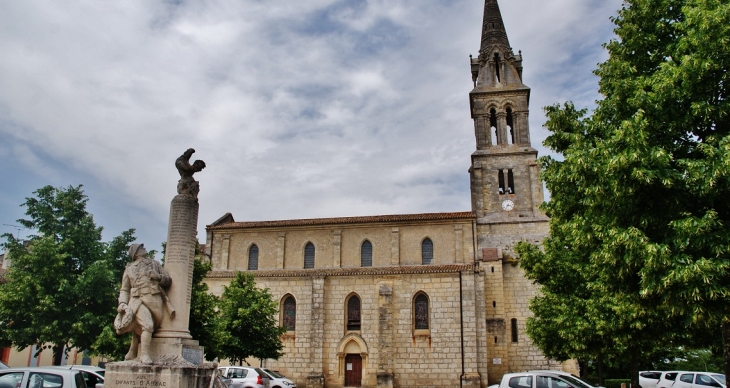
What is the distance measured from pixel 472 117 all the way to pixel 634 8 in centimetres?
2778

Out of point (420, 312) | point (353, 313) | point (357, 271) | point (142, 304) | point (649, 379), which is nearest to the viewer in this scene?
point (142, 304)

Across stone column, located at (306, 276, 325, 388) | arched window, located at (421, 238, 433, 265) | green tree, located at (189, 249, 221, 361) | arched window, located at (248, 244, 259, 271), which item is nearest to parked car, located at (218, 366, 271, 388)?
green tree, located at (189, 249, 221, 361)

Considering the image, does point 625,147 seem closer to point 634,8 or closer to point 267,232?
point 634,8

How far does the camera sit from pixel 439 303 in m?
33.1

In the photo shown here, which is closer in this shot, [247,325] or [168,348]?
[168,348]

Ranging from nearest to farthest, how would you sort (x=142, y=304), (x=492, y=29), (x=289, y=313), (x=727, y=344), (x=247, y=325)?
(x=142, y=304) → (x=727, y=344) → (x=247, y=325) → (x=289, y=313) → (x=492, y=29)

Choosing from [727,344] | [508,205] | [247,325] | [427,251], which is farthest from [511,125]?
[727,344]

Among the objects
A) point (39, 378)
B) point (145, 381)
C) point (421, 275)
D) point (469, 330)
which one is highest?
point (421, 275)

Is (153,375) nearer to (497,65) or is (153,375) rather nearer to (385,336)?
(385,336)

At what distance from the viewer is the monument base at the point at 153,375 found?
9461 millimetres

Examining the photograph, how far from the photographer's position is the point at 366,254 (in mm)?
37219

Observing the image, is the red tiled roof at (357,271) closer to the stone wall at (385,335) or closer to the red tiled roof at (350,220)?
the stone wall at (385,335)

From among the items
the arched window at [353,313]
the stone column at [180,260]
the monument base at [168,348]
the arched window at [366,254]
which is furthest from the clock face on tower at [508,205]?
the monument base at [168,348]

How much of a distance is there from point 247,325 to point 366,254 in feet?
39.9
